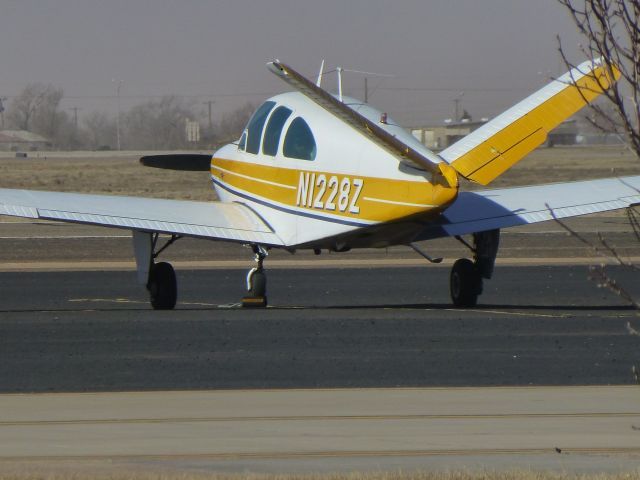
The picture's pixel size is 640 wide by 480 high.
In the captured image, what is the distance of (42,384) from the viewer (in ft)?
37.4


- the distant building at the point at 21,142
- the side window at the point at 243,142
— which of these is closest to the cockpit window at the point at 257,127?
the side window at the point at 243,142

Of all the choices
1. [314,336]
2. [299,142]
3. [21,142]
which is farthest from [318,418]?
[21,142]

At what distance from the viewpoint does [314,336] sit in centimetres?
1484

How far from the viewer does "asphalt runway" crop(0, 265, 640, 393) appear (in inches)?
465

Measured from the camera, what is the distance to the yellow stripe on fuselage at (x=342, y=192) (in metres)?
15.2

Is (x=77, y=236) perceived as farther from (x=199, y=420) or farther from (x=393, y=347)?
(x=199, y=420)

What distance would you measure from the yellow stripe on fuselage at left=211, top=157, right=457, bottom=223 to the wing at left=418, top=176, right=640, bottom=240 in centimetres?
127

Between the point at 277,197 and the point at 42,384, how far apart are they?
6821mm

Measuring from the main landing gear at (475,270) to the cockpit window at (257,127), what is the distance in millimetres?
3203

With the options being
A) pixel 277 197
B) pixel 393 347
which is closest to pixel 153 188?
pixel 277 197

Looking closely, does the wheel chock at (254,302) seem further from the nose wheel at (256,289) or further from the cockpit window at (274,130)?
the cockpit window at (274,130)

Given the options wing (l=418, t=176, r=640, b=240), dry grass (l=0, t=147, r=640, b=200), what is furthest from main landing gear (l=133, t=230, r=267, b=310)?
dry grass (l=0, t=147, r=640, b=200)

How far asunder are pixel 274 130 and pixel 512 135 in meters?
3.27

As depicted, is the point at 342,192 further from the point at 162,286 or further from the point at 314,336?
the point at 162,286
